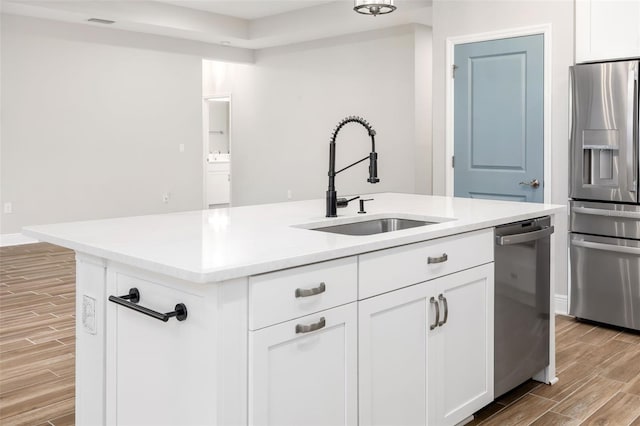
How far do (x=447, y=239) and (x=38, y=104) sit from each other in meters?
6.02

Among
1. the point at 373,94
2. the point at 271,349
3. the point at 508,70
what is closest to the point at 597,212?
the point at 508,70

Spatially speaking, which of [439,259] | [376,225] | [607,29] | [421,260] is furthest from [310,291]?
[607,29]

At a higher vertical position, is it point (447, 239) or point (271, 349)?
point (447, 239)

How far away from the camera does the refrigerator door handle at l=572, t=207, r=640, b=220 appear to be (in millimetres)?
3668

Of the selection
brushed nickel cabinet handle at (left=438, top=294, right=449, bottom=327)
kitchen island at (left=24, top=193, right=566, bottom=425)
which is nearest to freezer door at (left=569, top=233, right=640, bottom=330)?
kitchen island at (left=24, top=193, right=566, bottom=425)

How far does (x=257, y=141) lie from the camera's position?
8969mm

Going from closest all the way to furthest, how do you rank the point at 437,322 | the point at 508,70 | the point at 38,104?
the point at 437,322, the point at 508,70, the point at 38,104

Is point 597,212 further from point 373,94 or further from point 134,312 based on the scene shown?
point 373,94

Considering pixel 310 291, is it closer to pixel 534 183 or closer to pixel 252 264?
pixel 252 264

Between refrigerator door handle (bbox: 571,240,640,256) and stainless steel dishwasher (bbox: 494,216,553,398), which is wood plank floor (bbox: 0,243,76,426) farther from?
refrigerator door handle (bbox: 571,240,640,256)

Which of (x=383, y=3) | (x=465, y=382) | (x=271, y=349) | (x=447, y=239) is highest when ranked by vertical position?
(x=383, y=3)

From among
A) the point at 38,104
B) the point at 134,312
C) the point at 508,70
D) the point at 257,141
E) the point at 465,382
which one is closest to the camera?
the point at 134,312

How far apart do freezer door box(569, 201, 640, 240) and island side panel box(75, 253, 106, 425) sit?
123 inches

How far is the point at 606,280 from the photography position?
3846 millimetres
